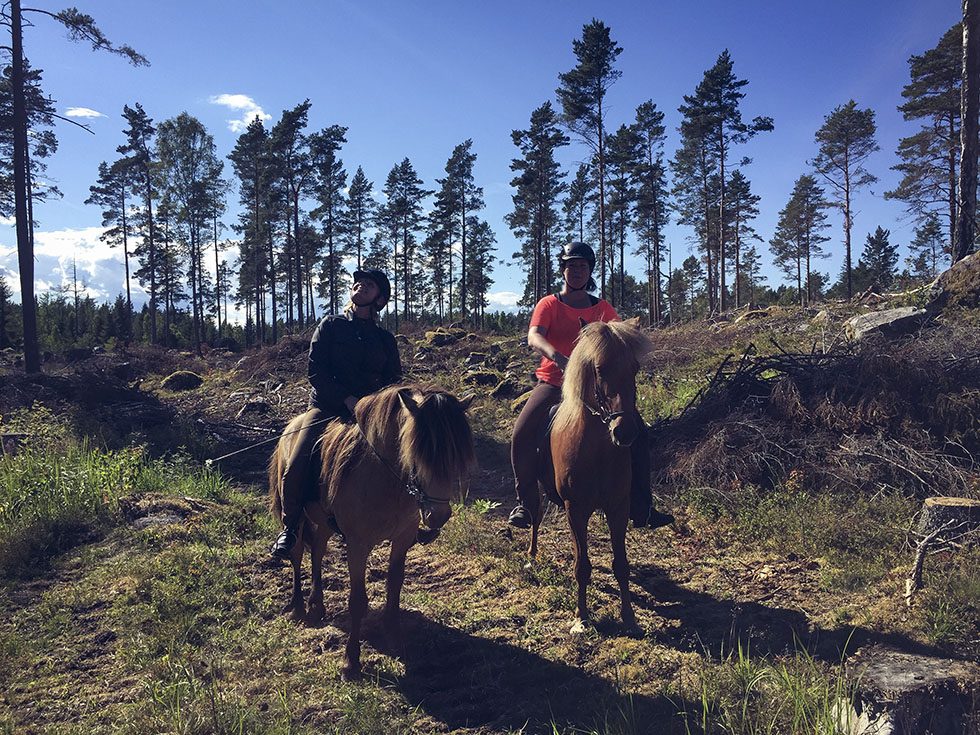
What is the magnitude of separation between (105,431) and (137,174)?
31989mm

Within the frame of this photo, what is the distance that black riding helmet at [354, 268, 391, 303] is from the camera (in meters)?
4.60

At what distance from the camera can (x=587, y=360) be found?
3.88 meters

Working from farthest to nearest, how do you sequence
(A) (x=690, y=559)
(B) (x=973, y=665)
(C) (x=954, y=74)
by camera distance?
(C) (x=954, y=74), (A) (x=690, y=559), (B) (x=973, y=665)

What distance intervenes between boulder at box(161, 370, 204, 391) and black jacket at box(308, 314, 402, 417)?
61.0 ft

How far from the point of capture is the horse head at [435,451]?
129 inches

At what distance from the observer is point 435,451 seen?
3.28 metres

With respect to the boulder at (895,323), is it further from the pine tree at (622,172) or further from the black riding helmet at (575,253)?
the pine tree at (622,172)

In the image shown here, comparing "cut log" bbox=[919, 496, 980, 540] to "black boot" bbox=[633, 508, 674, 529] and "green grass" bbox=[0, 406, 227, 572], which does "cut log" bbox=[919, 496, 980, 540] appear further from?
"green grass" bbox=[0, 406, 227, 572]

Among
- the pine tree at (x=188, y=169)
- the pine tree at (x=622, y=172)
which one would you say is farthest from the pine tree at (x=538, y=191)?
the pine tree at (x=188, y=169)

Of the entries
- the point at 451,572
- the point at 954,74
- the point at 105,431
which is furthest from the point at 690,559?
the point at 954,74

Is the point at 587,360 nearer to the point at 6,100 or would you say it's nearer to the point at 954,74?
the point at 6,100

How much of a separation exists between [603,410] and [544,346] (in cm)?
111

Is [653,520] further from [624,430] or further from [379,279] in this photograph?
[379,279]

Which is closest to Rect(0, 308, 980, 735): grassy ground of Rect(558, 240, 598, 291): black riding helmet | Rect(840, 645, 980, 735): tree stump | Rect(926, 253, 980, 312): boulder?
Rect(840, 645, 980, 735): tree stump
